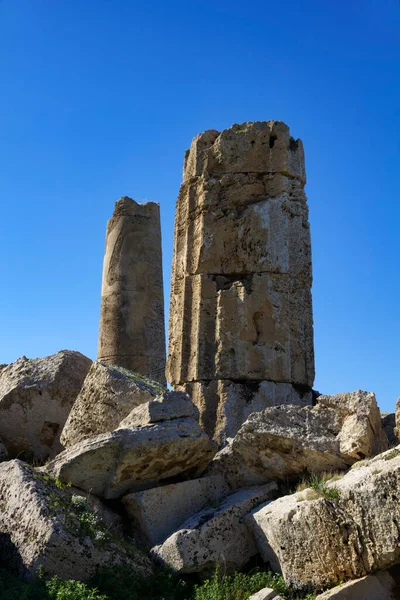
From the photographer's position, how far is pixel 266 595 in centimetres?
510

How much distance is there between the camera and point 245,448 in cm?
662

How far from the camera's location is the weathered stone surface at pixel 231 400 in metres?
7.82

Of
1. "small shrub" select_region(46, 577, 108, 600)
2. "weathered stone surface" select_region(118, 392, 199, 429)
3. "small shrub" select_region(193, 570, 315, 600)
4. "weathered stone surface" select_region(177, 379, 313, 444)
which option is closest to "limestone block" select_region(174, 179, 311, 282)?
"weathered stone surface" select_region(177, 379, 313, 444)

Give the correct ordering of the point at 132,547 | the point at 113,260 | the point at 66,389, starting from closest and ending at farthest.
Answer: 1. the point at 132,547
2. the point at 66,389
3. the point at 113,260

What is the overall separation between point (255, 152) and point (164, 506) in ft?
14.4

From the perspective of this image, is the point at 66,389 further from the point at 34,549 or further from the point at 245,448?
the point at 34,549

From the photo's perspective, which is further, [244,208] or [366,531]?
[244,208]

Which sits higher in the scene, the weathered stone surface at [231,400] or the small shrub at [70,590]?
the weathered stone surface at [231,400]

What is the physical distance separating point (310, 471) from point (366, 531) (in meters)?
1.50

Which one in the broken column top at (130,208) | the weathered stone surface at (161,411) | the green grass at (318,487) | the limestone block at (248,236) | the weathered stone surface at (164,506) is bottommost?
the weathered stone surface at (164,506)

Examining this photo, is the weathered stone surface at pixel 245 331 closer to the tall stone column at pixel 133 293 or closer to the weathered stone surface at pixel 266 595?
the weathered stone surface at pixel 266 595

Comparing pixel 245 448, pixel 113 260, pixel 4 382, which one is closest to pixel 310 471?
pixel 245 448

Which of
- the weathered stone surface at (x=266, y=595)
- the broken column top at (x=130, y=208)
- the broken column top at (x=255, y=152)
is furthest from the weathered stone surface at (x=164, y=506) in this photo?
the broken column top at (x=130, y=208)

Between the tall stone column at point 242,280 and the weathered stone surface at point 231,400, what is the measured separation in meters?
0.01
